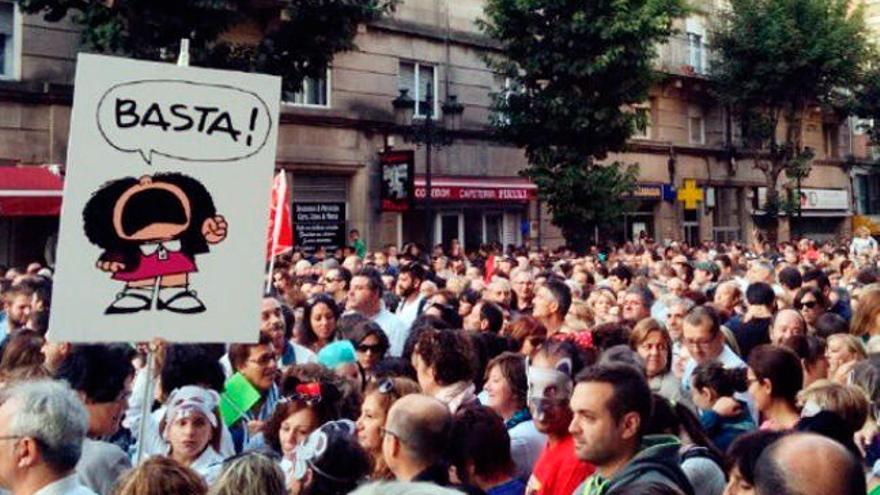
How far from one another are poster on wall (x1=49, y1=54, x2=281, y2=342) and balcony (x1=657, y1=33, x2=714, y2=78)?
1038 inches

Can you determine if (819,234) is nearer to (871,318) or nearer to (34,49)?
(34,49)

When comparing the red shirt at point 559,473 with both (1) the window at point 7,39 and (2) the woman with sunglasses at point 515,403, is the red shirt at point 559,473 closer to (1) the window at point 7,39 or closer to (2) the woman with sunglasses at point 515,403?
(2) the woman with sunglasses at point 515,403

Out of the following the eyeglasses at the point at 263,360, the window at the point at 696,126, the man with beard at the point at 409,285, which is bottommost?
the eyeglasses at the point at 263,360

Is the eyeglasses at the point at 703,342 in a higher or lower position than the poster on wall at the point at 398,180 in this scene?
lower

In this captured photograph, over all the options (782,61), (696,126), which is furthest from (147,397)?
(696,126)

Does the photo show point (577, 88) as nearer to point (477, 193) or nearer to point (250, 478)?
point (477, 193)

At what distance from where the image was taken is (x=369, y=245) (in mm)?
22328

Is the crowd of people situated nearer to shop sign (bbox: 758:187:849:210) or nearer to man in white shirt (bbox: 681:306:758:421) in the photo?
man in white shirt (bbox: 681:306:758:421)

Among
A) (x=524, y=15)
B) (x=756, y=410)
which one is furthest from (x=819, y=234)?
(x=756, y=410)

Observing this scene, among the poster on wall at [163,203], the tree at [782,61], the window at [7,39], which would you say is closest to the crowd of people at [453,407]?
the poster on wall at [163,203]

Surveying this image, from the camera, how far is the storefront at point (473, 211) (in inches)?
912

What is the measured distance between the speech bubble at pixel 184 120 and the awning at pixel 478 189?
57.5ft

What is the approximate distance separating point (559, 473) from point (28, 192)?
13.3 metres

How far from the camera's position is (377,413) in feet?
15.1
